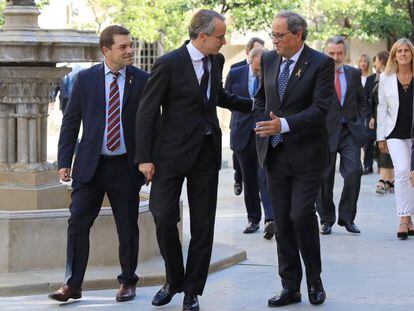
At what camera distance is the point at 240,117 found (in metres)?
12.3

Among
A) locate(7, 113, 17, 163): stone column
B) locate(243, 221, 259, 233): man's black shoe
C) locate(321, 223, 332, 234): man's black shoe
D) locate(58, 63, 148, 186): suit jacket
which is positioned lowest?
locate(243, 221, 259, 233): man's black shoe

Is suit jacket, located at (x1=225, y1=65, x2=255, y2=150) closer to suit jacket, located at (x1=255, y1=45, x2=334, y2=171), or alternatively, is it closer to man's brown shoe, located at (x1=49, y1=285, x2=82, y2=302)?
suit jacket, located at (x1=255, y1=45, x2=334, y2=171)

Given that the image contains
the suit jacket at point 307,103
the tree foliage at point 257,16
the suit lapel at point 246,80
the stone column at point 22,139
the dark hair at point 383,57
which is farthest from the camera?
the tree foliage at point 257,16

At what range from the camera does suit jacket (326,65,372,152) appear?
12062 mm

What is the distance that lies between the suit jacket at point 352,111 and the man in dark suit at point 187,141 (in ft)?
12.6

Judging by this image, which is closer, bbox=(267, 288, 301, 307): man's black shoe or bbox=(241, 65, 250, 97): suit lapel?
bbox=(267, 288, 301, 307): man's black shoe

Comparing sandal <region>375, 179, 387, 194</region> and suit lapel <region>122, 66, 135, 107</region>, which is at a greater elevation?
suit lapel <region>122, 66, 135, 107</region>

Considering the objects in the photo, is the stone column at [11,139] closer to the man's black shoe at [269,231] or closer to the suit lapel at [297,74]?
the man's black shoe at [269,231]

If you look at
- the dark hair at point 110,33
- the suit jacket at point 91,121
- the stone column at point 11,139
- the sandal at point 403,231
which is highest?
the dark hair at point 110,33

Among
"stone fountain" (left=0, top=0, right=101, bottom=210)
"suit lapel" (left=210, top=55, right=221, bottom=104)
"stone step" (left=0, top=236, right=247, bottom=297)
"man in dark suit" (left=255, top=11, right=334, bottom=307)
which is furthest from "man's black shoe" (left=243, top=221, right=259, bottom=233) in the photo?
"suit lapel" (left=210, top=55, right=221, bottom=104)

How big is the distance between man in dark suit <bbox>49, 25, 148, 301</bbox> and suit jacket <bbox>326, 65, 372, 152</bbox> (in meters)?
3.78

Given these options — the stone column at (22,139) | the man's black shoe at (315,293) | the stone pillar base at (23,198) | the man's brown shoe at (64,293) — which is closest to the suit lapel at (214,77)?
the man's black shoe at (315,293)

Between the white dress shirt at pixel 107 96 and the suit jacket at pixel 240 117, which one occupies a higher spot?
the white dress shirt at pixel 107 96

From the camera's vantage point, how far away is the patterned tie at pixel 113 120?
8531 mm
